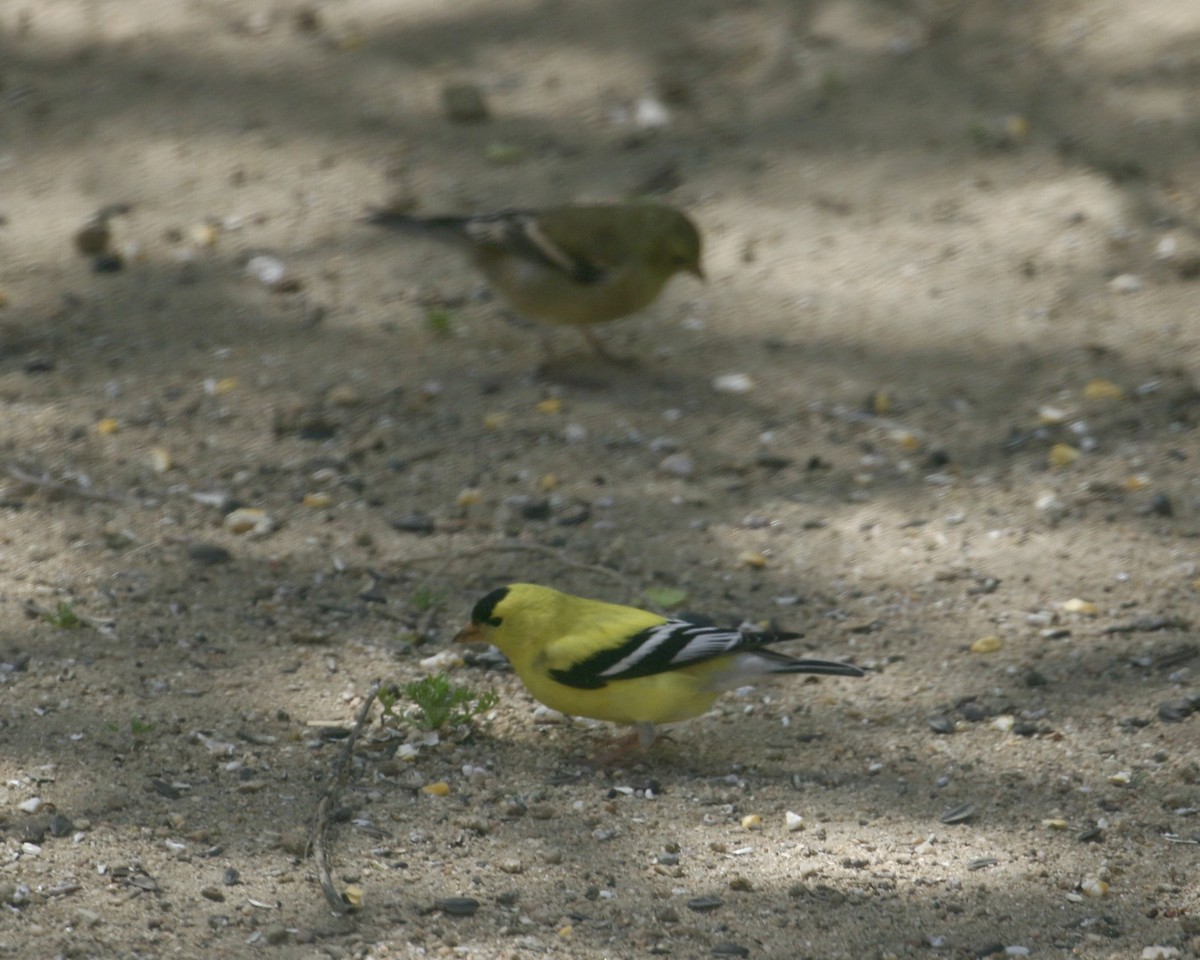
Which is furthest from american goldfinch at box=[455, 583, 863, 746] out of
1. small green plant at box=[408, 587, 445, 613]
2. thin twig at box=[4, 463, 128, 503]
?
thin twig at box=[4, 463, 128, 503]

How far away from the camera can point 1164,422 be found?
18.7 feet

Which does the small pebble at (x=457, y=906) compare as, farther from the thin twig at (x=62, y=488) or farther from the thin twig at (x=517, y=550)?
the thin twig at (x=62, y=488)

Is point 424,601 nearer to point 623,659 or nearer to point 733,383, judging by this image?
point 623,659

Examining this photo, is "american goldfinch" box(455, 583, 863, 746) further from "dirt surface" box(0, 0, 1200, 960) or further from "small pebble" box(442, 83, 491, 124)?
"small pebble" box(442, 83, 491, 124)

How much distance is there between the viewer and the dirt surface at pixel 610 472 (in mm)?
3510

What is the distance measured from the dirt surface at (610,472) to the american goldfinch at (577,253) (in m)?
0.30

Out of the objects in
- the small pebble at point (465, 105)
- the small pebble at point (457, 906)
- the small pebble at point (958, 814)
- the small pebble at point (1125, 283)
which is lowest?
the small pebble at point (958, 814)

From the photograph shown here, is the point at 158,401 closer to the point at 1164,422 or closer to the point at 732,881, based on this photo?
the point at 732,881

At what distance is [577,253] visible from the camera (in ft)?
19.6

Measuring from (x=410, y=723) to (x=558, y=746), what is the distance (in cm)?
42

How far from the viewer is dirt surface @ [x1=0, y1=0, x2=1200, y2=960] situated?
351 cm

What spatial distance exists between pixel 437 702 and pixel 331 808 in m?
0.42

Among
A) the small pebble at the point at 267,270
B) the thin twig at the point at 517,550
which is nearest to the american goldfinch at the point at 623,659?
the thin twig at the point at 517,550

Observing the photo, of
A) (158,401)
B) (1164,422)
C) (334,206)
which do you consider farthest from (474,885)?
(334,206)
